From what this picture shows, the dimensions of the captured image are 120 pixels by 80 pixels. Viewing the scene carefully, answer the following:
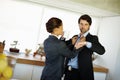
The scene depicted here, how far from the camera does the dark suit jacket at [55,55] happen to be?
76.4 inches

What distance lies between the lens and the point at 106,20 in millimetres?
3701

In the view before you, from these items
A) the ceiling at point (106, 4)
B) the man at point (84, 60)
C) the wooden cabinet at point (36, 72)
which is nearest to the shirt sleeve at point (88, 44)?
the man at point (84, 60)

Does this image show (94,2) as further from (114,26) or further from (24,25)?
(24,25)

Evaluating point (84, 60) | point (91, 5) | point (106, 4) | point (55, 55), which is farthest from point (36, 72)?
point (106, 4)

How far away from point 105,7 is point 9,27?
5.01 feet

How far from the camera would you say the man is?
2277mm

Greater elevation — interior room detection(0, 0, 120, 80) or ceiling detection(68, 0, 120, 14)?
ceiling detection(68, 0, 120, 14)

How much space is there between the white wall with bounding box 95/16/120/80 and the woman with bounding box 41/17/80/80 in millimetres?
1438

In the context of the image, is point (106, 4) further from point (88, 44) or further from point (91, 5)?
point (88, 44)

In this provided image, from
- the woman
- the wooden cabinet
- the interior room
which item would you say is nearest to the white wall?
the interior room

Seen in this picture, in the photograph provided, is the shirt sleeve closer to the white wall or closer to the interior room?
the interior room

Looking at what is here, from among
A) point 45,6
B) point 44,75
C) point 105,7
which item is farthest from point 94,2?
point 44,75

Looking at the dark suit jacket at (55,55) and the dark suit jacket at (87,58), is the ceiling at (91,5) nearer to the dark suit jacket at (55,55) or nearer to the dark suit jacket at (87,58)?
the dark suit jacket at (87,58)

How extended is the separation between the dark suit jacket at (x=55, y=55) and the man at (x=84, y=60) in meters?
0.32
